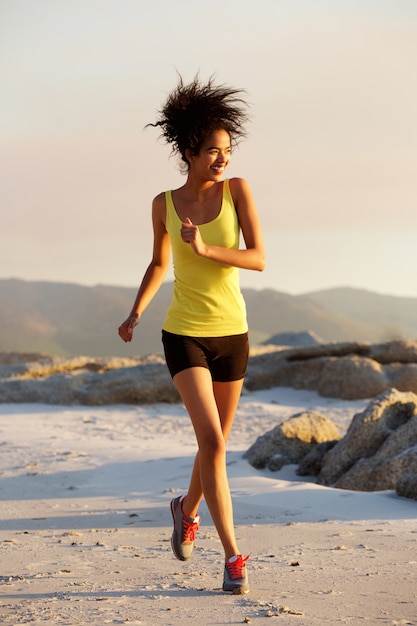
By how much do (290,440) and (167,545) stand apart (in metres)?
3.62

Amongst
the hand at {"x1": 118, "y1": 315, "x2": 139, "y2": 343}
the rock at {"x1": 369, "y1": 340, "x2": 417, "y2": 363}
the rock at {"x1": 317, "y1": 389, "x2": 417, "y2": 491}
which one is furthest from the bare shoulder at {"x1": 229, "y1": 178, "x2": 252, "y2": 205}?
the rock at {"x1": 369, "y1": 340, "x2": 417, "y2": 363}

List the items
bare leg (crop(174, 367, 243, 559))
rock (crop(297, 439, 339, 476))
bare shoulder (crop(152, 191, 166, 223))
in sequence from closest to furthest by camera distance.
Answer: bare leg (crop(174, 367, 243, 559)) → bare shoulder (crop(152, 191, 166, 223)) → rock (crop(297, 439, 339, 476))

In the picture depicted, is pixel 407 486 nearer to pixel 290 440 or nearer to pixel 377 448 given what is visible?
pixel 377 448

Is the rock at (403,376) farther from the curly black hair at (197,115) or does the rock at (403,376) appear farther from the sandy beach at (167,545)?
the curly black hair at (197,115)

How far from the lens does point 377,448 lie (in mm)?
8375

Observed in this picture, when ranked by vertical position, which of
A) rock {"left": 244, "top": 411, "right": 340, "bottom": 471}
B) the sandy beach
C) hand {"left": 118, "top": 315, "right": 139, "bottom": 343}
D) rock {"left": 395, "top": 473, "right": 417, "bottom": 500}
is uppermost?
hand {"left": 118, "top": 315, "right": 139, "bottom": 343}

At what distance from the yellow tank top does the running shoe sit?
1.05 m

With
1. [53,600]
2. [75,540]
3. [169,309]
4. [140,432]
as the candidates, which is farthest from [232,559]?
[140,432]

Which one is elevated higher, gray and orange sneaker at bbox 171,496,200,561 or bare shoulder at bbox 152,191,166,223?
bare shoulder at bbox 152,191,166,223

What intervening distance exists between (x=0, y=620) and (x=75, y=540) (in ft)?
6.09

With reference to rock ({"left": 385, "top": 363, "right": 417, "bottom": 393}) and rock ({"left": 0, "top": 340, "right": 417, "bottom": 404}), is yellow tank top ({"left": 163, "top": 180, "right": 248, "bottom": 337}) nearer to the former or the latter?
rock ({"left": 0, "top": 340, "right": 417, "bottom": 404})

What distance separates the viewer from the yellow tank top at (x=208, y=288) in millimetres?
4422

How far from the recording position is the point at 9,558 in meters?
5.11

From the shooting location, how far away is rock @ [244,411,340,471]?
345 inches
